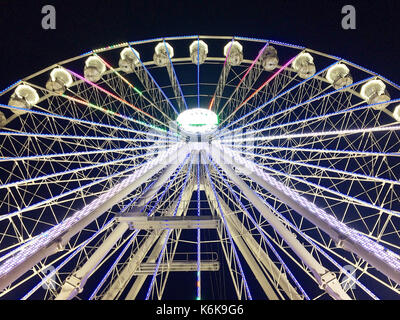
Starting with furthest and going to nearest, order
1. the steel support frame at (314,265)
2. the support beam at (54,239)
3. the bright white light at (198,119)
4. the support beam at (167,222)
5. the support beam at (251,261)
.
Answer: the bright white light at (198,119)
the support beam at (251,261)
the support beam at (167,222)
the steel support frame at (314,265)
the support beam at (54,239)

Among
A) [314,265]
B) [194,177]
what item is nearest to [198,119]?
[194,177]

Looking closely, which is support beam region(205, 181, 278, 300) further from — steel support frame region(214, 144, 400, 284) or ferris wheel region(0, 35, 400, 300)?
steel support frame region(214, 144, 400, 284)

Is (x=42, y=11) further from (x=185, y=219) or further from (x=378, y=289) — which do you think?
(x=378, y=289)

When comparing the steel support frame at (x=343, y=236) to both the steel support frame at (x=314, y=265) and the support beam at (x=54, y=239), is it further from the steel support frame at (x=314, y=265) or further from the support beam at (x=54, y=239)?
the support beam at (x=54, y=239)

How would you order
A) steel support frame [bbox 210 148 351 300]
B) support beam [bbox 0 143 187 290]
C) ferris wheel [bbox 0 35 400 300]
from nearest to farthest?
1. support beam [bbox 0 143 187 290]
2. steel support frame [bbox 210 148 351 300]
3. ferris wheel [bbox 0 35 400 300]

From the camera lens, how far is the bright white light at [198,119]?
11.9 metres

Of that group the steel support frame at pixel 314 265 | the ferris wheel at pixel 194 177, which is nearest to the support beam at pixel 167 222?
the ferris wheel at pixel 194 177

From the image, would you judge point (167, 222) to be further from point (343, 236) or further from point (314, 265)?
point (343, 236)

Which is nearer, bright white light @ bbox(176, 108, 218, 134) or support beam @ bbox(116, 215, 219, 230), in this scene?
support beam @ bbox(116, 215, 219, 230)

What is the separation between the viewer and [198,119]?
1199 centimetres

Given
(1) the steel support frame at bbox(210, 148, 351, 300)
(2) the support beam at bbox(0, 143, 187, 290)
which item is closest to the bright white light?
(2) the support beam at bbox(0, 143, 187, 290)

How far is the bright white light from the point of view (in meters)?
11.9

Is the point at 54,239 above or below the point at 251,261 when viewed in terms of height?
below

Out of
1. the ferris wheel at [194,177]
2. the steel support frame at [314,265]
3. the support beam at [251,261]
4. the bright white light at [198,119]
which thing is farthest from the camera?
the bright white light at [198,119]
